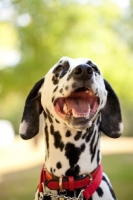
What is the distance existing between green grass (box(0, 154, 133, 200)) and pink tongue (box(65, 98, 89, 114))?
235 cm

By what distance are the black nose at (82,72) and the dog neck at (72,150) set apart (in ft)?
0.82

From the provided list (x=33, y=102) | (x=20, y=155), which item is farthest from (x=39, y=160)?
(x=33, y=102)

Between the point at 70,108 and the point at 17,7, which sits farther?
the point at 17,7

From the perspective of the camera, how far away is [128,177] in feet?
16.5

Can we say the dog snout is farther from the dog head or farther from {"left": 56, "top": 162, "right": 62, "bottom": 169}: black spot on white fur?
{"left": 56, "top": 162, "right": 62, "bottom": 169}: black spot on white fur

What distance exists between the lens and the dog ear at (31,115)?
1818mm

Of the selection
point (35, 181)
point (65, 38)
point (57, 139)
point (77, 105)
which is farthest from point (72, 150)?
point (65, 38)

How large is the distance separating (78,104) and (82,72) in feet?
0.50

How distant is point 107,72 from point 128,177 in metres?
1.50

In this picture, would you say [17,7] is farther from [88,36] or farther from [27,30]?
[88,36]

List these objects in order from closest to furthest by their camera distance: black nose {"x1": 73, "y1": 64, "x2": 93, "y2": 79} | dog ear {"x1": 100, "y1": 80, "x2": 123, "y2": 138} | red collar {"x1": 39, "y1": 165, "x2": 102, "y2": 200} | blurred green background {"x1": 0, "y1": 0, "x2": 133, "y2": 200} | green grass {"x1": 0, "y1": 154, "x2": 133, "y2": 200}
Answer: black nose {"x1": 73, "y1": 64, "x2": 93, "y2": 79}
red collar {"x1": 39, "y1": 165, "x2": 102, "y2": 200}
dog ear {"x1": 100, "y1": 80, "x2": 123, "y2": 138}
green grass {"x1": 0, "y1": 154, "x2": 133, "y2": 200}
blurred green background {"x1": 0, "y1": 0, "x2": 133, "y2": 200}

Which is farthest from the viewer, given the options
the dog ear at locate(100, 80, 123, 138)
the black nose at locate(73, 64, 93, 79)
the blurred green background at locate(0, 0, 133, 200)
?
the blurred green background at locate(0, 0, 133, 200)

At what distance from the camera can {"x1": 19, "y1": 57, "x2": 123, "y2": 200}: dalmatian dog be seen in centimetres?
152

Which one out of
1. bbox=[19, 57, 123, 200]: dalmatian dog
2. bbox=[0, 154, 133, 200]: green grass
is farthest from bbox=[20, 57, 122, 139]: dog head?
bbox=[0, 154, 133, 200]: green grass
